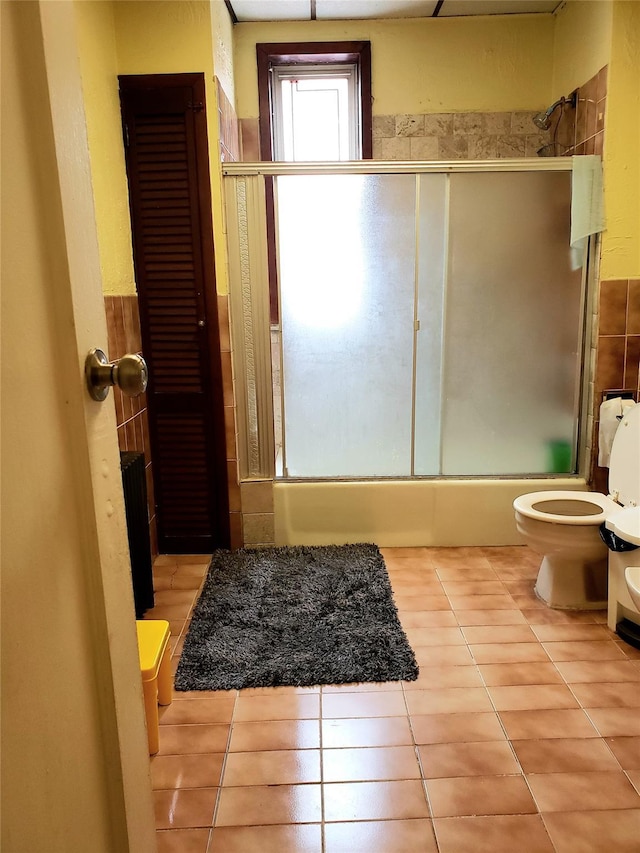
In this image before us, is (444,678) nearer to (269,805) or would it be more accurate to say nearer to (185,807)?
(269,805)

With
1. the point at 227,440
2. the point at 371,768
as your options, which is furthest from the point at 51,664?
the point at 227,440

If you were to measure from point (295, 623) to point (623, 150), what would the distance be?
245 centimetres

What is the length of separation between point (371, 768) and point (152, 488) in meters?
1.75

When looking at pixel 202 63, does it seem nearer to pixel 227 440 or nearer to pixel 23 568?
pixel 227 440

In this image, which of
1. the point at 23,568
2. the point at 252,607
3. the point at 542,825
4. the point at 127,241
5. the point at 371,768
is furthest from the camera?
the point at 127,241

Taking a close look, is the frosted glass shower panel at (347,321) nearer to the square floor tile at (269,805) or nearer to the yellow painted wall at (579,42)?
the yellow painted wall at (579,42)

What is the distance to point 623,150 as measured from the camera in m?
2.75

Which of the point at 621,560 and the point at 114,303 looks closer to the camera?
the point at 621,560

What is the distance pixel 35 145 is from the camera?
2.07 ft

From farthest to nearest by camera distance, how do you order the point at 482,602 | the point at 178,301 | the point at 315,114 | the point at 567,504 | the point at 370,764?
1. the point at 315,114
2. the point at 178,301
3. the point at 567,504
4. the point at 482,602
5. the point at 370,764

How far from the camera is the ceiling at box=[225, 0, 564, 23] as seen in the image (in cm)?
299

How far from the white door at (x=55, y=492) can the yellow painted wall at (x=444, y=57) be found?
2.94 m

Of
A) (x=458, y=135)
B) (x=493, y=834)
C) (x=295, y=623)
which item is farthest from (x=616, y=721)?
(x=458, y=135)

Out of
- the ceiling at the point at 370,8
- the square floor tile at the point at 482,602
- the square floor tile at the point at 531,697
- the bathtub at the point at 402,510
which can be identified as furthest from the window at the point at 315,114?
the square floor tile at the point at 531,697
